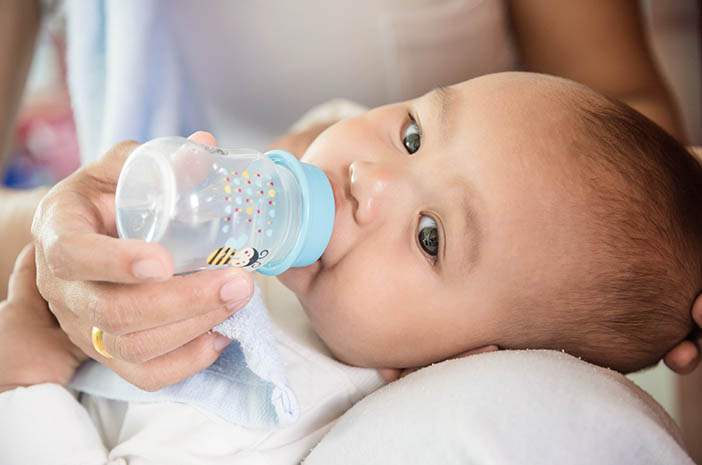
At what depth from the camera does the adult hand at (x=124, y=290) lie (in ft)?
2.00

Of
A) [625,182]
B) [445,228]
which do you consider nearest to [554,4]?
[625,182]

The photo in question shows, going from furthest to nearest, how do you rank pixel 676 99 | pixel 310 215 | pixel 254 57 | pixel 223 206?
pixel 676 99 < pixel 254 57 < pixel 310 215 < pixel 223 206

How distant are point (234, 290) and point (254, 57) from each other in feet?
3.76

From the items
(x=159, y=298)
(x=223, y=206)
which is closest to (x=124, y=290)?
(x=159, y=298)

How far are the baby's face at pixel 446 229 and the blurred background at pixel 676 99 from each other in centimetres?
75

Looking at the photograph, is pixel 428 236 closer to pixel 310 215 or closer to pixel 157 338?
pixel 310 215

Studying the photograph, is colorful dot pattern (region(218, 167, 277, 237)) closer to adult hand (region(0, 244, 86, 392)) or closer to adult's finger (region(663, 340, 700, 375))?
adult hand (region(0, 244, 86, 392))

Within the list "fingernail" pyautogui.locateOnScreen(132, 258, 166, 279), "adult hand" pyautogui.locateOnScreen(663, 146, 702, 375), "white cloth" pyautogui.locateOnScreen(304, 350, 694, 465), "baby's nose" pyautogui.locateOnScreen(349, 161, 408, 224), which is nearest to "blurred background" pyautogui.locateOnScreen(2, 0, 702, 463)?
"adult hand" pyautogui.locateOnScreen(663, 146, 702, 375)

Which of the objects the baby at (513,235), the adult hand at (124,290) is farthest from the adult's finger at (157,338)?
the baby at (513,235)

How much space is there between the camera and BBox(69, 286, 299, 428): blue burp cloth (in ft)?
2.81

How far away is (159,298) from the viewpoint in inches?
25.7

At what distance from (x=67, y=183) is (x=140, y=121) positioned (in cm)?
63

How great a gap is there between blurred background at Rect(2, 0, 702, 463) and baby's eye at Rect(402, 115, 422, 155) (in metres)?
0.94

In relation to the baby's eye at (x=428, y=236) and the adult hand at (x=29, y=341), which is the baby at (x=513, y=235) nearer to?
the baby's eye at (x=428, y=236)
